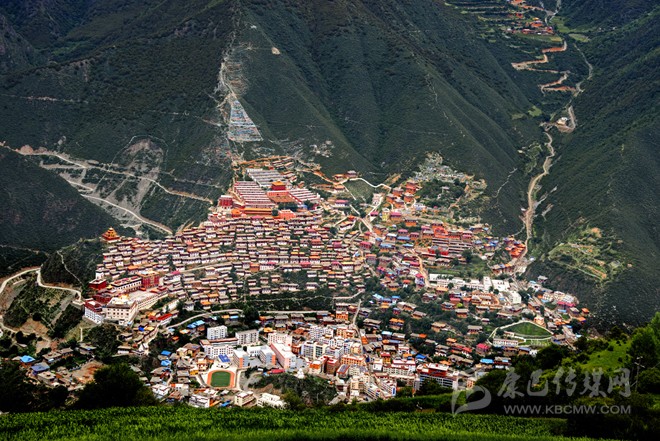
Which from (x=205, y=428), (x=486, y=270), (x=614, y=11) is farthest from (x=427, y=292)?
(x=614, y=11)

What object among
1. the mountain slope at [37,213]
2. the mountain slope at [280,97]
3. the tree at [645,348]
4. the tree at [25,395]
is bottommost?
the tree at [25,395]

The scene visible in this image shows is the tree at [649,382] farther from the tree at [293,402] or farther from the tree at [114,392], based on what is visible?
the tree at [114,392]

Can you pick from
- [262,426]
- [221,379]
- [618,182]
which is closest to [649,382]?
[262,426]

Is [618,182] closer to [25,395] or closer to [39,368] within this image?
[39,368]

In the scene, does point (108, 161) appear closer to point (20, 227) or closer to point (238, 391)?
point (20, 227)

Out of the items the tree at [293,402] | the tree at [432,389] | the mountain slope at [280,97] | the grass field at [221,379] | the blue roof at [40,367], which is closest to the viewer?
the tree at [293,402]

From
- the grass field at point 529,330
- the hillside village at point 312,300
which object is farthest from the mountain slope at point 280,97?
the grass field at point 529,330
